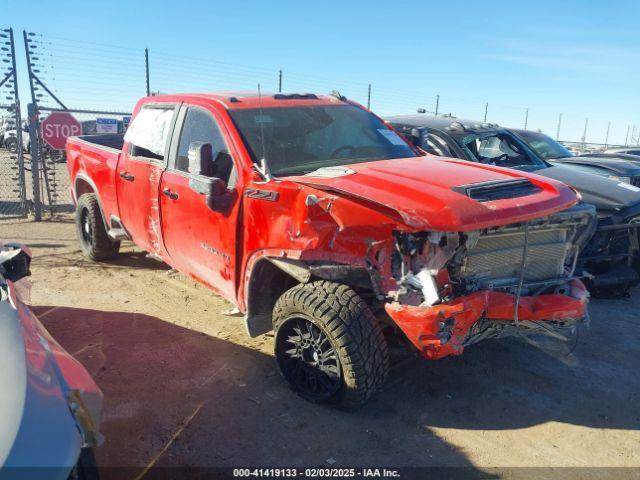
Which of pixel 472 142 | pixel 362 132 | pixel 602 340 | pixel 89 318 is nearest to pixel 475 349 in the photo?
pixel 602 340

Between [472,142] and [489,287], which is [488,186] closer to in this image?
A: [489,287]

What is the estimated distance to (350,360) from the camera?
3174mm

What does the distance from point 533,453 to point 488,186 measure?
62.2 inches

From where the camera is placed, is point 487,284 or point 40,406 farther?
point 487,284

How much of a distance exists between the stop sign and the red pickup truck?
529 cm

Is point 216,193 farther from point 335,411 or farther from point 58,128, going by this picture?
point 58,128

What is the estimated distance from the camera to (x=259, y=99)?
4254 millimetres

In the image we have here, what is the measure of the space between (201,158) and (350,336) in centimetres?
159

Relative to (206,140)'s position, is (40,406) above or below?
below

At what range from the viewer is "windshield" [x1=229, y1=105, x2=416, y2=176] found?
3857mm

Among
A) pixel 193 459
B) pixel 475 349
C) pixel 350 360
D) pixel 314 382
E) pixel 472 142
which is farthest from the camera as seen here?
pixel 472 142

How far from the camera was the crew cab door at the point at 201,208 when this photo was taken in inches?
149

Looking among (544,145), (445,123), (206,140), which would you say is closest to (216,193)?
(206,140)

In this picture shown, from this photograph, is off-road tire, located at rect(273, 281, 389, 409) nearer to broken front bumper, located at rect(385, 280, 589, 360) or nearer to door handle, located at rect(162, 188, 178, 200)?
broken front bumper, located at rect(385, 280, 589, 360)
